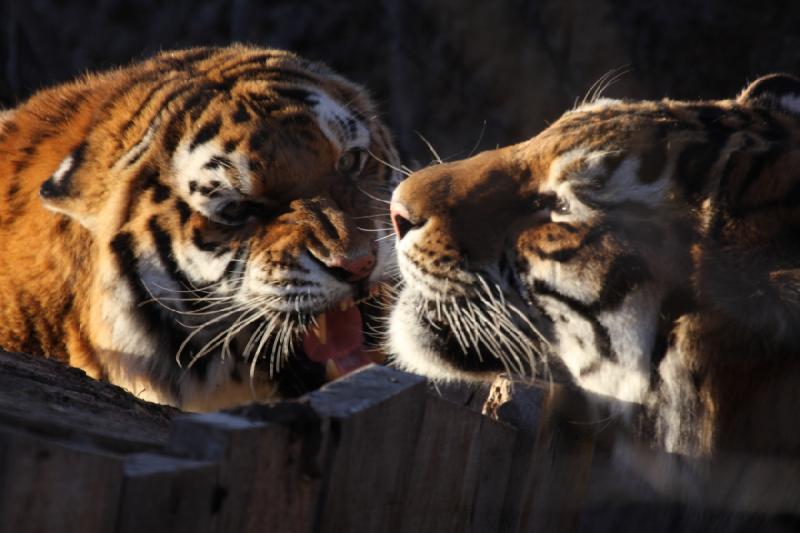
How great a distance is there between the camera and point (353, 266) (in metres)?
2.47

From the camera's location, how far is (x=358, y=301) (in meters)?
2.57

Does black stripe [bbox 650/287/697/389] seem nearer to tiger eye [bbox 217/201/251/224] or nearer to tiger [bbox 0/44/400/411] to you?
tiger [bbox 0/44/400/411]

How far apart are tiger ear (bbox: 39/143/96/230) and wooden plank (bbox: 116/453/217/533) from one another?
168 centimetres

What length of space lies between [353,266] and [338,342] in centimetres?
28

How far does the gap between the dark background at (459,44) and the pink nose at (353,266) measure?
189cm

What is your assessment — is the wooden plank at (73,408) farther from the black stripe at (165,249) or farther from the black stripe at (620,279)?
the black stripe at (620,279)

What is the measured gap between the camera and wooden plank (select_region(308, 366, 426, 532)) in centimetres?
126

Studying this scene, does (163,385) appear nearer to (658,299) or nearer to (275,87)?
(275,87)

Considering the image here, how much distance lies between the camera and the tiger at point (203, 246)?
2.56m

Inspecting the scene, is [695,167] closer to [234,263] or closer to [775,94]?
[775,94]

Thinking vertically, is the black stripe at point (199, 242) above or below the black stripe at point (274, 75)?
below

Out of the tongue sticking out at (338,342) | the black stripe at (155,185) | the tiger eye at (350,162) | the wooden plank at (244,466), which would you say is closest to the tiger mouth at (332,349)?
the tongue sticking out at (338,342)

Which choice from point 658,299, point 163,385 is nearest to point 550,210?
point 658,299

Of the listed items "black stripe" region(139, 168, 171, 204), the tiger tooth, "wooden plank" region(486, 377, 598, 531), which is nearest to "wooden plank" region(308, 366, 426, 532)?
"wooden plank" region(486, 377, 598, 531)
